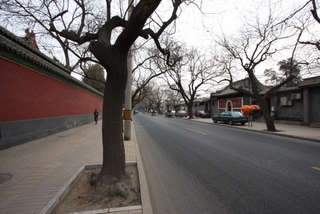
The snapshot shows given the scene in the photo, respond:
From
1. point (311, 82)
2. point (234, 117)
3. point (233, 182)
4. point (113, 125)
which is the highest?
point (311, 82)

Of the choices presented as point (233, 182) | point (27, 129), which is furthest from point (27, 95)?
point (233, 182)

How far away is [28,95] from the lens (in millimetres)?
7977

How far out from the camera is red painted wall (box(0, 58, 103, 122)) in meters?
6.66

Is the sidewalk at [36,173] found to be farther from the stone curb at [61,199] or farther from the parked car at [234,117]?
the parked car at [234,117]

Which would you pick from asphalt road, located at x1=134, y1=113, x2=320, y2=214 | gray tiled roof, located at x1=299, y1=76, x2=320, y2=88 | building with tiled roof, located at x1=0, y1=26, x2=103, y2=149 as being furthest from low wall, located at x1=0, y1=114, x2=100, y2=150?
gray tiled roof, located at x1=299, y1=76, x2=320, y2=88

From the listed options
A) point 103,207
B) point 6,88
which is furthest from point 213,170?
point 6,88

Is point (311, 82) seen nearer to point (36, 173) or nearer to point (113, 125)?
point (113, 125)

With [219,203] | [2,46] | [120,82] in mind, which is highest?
[2,46]

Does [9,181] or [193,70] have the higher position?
[193,70]

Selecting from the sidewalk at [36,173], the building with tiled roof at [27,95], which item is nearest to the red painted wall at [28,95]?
the building with tiled roof at [27,95]

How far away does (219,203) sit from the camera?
3070 millimetres

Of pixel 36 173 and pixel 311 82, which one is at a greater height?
pixel 311 82

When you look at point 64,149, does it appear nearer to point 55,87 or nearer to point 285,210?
point 55,87

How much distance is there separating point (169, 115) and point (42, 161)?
114 ft
